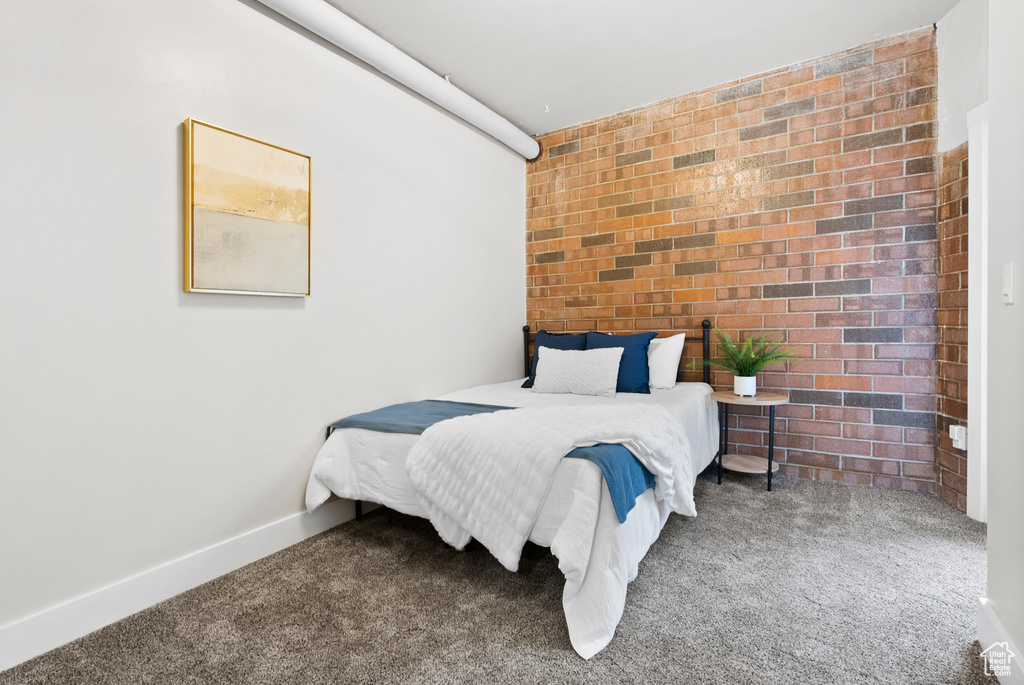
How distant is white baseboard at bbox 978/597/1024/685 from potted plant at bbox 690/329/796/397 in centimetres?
157

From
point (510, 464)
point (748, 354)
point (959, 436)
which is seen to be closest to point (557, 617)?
point (510, 464)

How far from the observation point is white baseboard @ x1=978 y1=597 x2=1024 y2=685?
1260 mm

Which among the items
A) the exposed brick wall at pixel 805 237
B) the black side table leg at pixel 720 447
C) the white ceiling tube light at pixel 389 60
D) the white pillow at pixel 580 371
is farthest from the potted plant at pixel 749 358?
the white ceiling tube light at pixel 389 60

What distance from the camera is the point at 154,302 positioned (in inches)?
73.5

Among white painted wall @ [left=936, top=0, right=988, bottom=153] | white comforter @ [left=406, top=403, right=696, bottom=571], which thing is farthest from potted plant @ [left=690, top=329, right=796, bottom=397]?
white painted wall @ [left=936, top=0, right=988, bottom=153]

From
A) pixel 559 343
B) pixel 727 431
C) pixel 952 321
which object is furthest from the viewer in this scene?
pixel 559 343

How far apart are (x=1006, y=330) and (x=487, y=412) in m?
1.90

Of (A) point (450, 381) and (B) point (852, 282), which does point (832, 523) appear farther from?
(A) point (450, 381)

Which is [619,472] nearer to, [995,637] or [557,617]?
[557,617]

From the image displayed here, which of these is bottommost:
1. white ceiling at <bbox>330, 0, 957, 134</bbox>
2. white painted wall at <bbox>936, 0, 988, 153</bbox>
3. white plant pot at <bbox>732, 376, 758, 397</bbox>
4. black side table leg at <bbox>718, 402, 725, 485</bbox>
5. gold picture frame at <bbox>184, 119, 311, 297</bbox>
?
black side table leg at <bbox>718, 402, 725, 485</bbox>

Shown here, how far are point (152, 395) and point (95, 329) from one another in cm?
30

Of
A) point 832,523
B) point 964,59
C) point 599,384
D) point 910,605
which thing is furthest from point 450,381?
point 964,59

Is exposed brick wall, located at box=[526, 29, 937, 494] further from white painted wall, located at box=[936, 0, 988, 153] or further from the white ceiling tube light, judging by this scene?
the white ceiling tube light

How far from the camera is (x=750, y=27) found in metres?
2.74
